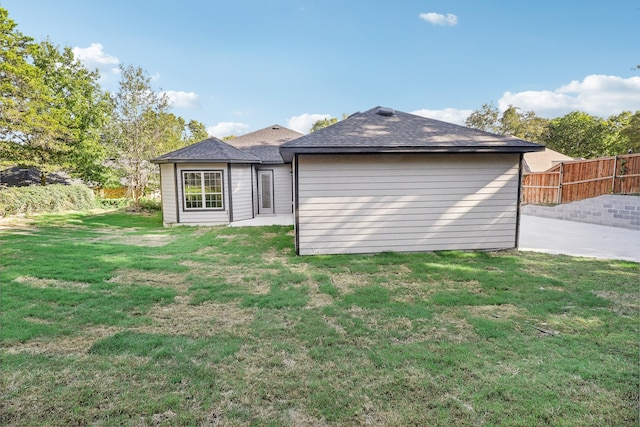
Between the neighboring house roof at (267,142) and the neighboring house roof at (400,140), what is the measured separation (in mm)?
6789

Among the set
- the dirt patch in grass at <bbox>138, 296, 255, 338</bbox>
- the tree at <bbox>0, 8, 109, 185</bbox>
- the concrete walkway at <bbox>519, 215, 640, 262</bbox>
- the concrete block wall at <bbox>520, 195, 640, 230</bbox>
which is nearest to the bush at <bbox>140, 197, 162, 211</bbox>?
the tree at <bbox>0, 8, 109, 185</bbox>

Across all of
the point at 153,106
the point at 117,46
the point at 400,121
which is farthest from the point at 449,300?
the point at 117,46

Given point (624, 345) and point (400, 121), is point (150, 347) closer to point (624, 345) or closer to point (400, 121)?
point (624, 345)

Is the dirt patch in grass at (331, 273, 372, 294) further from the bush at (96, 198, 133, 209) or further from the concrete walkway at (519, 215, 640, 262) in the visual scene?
the bush at (96, 198, 133, 209)

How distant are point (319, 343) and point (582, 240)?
8567mm

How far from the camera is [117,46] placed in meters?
15.1

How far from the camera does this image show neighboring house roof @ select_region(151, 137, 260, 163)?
36.0ft

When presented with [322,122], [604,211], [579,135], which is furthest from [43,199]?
[579,135]

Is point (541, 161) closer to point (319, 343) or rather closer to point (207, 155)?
point (207, 155)

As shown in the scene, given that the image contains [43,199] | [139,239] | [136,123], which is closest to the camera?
[139,239]

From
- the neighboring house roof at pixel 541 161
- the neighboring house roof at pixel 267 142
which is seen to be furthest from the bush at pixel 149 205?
the neighboring house roof at pixel 541 161

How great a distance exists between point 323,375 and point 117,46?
1857 cm

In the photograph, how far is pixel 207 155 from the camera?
37.2ft

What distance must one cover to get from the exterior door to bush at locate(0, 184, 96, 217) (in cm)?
916
